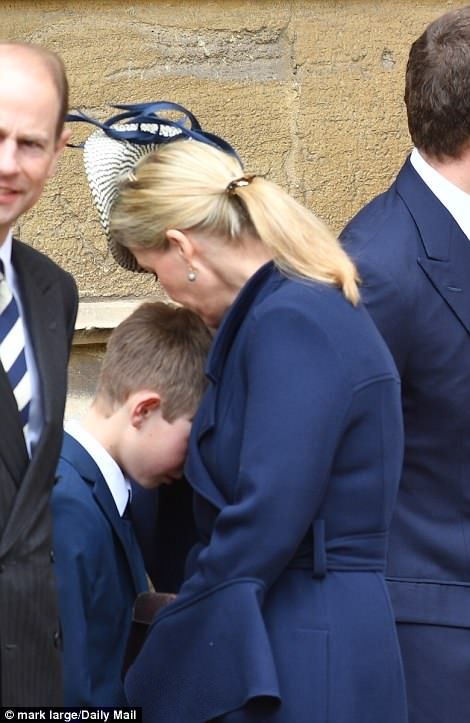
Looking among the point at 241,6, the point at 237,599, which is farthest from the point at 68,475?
the point at 241,6

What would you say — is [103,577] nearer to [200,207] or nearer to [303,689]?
[303,689]

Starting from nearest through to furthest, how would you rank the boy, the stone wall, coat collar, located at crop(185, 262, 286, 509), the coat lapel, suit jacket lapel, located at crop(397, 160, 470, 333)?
the coat lapel → coat collar, located at crop(185, 262, 286, 509) → the boy → suit jacket lapel, located at crop(397, 160, 470, 333) → the stone wall

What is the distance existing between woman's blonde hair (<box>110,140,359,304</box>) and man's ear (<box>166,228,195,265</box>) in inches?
0.4

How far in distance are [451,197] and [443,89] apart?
8.1 inches

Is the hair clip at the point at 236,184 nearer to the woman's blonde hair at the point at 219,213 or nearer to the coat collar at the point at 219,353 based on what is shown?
the woman's blonde hair at the point at 219,213

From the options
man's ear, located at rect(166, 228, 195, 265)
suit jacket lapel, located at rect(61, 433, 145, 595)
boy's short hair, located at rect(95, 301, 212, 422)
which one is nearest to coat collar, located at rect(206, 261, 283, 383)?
man's ear, located at rect(166, 228, 195, 265)

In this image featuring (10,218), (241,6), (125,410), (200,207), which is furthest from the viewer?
(241,6)

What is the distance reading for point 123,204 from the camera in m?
2.71

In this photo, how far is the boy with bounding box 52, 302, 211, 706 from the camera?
273 cm

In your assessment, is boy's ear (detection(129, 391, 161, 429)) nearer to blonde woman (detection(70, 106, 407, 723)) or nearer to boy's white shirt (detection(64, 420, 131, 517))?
boy's white shirt (detection(64, 420, 131, 517))

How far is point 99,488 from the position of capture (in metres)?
2.80

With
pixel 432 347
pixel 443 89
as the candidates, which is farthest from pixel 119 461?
pixel 443 89

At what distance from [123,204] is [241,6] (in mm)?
1568

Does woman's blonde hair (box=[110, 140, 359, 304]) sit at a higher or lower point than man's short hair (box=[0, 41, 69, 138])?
lower
